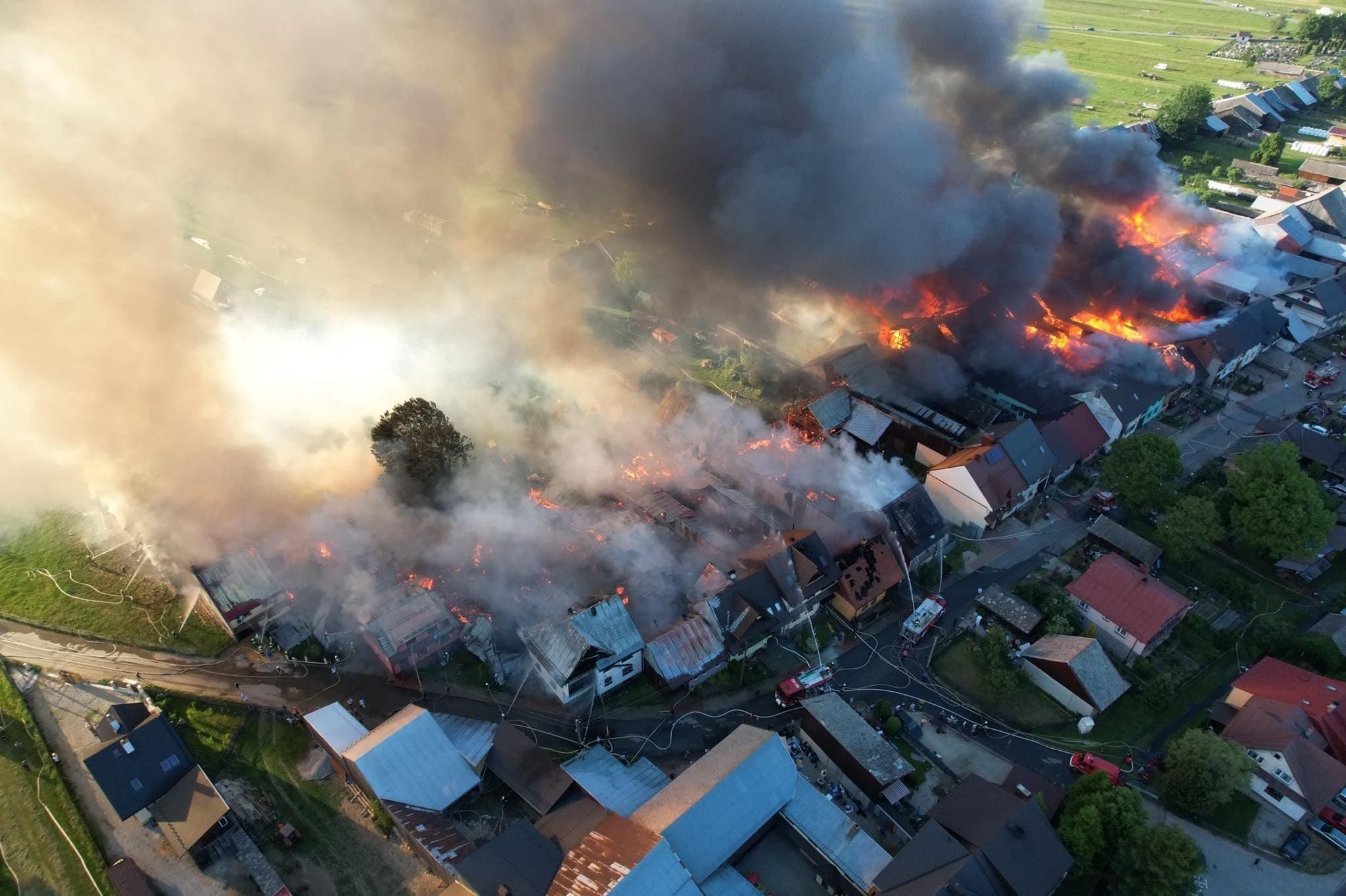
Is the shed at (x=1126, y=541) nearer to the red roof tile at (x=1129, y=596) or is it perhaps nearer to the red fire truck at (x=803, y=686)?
the red roof tile at (x=1129, y=596)

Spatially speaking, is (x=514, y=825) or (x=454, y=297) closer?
(x=514, y=825)

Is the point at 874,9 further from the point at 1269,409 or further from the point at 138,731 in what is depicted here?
the point at 138,731

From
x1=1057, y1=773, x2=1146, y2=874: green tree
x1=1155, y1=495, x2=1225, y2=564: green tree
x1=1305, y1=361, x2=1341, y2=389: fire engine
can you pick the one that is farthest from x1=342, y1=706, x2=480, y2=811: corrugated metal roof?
x1=1305, y1=361, x2=1341, y2=389: fire engine

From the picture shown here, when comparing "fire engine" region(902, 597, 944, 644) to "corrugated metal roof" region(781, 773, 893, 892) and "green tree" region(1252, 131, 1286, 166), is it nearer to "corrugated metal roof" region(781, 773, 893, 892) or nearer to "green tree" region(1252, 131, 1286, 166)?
"corrugated metal roof" region(781, 773, 893, 892)

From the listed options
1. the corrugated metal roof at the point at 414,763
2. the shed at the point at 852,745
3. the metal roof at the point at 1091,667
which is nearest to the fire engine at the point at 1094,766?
the metal roof at the point at 1091,667

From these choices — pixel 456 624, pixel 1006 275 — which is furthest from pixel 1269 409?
pixel 456 624

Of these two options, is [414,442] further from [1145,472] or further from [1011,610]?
[1145,472]

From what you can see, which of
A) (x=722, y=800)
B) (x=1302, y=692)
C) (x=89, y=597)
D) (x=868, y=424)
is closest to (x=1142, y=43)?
(x=868, y=424)
